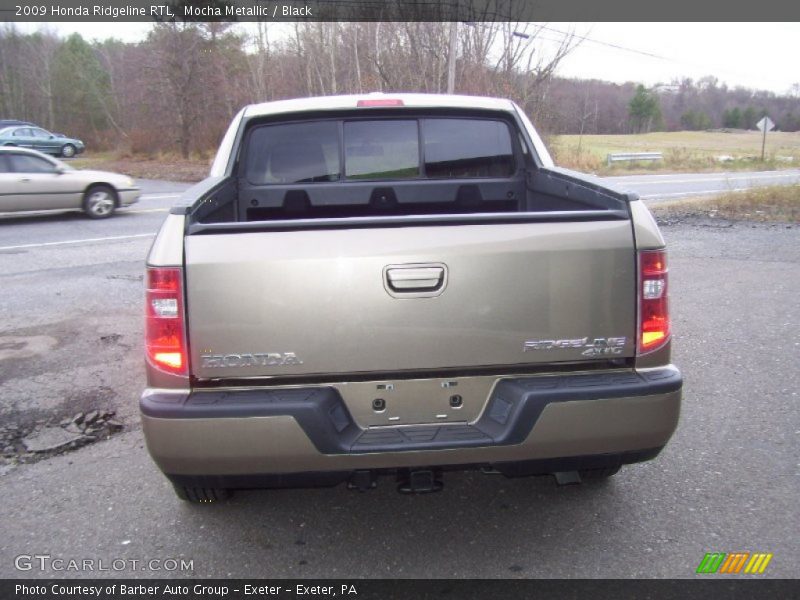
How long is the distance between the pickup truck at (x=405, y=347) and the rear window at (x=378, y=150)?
1.60m

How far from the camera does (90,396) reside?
4.93 meters

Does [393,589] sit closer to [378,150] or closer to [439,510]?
[439,510]

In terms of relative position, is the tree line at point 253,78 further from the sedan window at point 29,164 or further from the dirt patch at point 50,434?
the dirt patch at point 50,434

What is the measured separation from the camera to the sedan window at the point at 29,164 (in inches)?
536

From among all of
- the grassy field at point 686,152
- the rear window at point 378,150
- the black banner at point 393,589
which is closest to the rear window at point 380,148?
the rear window at point 378,150

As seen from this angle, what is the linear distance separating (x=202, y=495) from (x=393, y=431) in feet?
4.00

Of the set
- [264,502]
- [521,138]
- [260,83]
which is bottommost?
[264,502]

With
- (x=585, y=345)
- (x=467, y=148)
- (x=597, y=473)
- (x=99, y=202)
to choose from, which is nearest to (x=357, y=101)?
(x=467, y=148)

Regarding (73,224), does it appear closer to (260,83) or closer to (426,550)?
(426,550)

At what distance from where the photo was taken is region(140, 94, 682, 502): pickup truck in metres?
2.60

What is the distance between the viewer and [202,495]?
335 centimetres

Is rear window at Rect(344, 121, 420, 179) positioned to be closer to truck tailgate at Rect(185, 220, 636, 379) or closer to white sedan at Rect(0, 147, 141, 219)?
truck tailgate at Rect(185, 220, 636, 379)

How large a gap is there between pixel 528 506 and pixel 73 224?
43.1 ft

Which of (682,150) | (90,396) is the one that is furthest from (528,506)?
(682,150)
